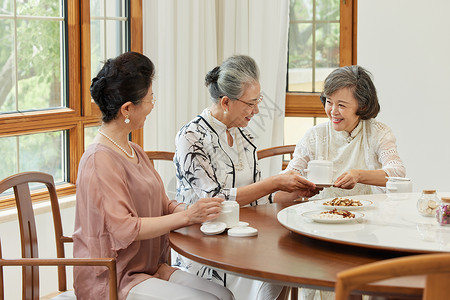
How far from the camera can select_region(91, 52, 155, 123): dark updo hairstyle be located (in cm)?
217

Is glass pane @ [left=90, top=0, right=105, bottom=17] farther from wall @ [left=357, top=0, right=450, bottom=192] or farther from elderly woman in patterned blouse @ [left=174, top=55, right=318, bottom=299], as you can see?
wall @ [left=357, top=0, right=450, bottom=192]

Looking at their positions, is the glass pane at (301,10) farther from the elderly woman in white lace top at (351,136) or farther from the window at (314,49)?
the elderly woman in white lace top at (351,136)

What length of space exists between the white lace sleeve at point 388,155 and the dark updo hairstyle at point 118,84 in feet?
3.74

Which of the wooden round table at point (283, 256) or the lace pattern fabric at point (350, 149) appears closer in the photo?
the wooden round table at point (283, 256)

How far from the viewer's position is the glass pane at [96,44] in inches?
143

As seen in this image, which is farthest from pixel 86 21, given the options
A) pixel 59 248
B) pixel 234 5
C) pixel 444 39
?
pixel 444 39

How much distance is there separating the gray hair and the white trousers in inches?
32.7

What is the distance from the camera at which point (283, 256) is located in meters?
1.82

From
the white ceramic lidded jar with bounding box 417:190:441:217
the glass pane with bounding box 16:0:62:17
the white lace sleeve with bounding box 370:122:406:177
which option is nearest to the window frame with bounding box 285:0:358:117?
the white lace sleeve with bounding box 370:122:406:177

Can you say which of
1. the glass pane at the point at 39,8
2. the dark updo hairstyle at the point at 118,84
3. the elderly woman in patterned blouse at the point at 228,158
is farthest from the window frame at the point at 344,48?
the dark updo hairstyle at the point at 118,84

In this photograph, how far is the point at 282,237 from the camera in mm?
2029

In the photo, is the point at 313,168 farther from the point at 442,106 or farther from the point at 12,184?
the point at 442,106

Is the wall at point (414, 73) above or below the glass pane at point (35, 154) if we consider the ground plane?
above

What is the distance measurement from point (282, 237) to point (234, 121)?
2.58 feet
